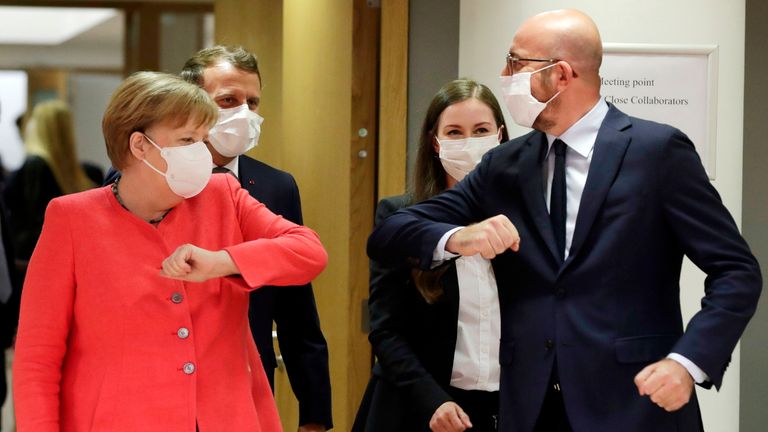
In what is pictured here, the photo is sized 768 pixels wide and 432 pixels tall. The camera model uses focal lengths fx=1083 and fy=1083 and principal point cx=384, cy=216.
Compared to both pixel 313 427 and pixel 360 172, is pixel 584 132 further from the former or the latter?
pixel 360 172

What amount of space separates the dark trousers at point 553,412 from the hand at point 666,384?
0.75ft

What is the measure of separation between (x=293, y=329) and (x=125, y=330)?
0.81m

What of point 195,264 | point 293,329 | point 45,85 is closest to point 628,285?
point 195,264

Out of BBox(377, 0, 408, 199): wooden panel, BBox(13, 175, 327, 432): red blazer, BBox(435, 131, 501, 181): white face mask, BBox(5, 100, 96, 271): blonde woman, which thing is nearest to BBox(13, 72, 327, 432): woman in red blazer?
BBox(13, 175, 327, 432): red blazer

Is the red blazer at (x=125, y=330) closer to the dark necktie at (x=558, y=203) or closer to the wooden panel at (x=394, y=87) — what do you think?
the dark necktie at (x=558, y=203)

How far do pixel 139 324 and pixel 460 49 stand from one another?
1.89 m

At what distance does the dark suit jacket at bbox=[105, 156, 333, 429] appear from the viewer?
9.43 ft

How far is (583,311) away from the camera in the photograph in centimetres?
227

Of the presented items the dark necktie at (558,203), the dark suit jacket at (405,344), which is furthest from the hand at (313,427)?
the dark necktie at (558,203)

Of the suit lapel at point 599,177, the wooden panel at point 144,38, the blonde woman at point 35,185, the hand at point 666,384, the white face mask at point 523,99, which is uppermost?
the wooden panel at point 144,38

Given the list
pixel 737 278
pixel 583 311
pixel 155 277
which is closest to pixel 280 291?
pixel 155 277

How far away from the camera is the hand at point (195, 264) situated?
2102 millimetres

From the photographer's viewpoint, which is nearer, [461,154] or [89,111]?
[461,154]

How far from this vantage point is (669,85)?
143 inches
